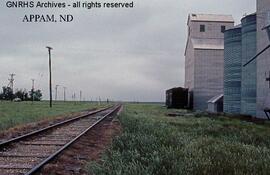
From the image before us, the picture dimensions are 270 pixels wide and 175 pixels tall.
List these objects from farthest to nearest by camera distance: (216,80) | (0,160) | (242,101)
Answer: (216,80) < (242,101) < (0,160)

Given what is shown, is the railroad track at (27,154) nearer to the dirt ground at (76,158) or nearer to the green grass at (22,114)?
the dirt ground at (76,158)

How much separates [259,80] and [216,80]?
91.6ft

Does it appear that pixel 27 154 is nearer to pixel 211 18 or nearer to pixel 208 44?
pixel 208 44

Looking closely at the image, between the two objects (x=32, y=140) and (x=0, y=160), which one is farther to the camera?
(x=32, y=140)

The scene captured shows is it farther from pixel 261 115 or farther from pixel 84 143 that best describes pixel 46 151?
pixel 261 115

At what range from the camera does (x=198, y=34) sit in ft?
206

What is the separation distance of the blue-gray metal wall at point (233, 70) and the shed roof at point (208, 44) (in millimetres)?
17821

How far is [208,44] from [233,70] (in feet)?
70.2

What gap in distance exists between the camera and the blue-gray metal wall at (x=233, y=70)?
132 feet

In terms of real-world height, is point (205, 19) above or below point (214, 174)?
above

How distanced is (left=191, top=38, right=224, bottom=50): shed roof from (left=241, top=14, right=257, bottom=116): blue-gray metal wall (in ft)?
76.3

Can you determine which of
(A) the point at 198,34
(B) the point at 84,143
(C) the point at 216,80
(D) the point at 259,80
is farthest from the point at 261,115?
(A) the point at 198,34

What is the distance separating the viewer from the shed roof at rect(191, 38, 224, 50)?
6092cm

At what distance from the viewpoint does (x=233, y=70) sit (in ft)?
134
